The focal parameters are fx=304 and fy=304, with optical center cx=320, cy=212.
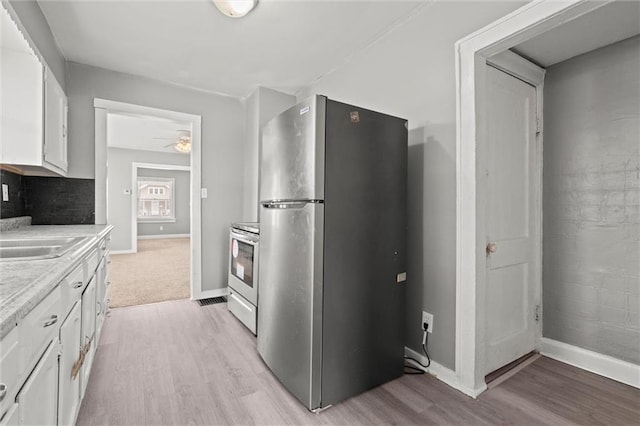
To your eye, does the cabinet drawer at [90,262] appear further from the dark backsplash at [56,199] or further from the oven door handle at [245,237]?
the dark backsplash at [56,199]

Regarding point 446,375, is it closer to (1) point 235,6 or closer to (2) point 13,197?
(1) point 235,6

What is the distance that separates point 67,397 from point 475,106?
7.67 feet

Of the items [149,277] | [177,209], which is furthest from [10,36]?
[177,209]

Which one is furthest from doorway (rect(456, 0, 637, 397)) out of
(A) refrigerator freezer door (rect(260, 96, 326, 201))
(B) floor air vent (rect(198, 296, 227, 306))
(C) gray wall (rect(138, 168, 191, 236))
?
(C) gray wall (rect(138, 168, 191, 236))

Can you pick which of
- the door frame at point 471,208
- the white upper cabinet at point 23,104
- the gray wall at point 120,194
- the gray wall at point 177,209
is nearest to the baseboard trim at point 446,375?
the door frame at point 471,208

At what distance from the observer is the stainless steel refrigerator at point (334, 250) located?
1.60m

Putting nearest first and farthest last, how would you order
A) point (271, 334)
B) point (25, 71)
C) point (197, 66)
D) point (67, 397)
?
point (67, 397)
point (25, 71)
point (271, 334)
point (197, 66)

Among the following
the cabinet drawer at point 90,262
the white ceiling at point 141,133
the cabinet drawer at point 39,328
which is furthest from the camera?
the white ceiling at point 141,133

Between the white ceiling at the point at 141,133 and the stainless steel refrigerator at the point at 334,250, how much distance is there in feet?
11.5

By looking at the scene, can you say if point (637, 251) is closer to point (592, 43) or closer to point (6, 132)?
point (592, 43)

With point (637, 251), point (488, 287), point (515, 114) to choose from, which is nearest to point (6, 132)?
point (488, 287)

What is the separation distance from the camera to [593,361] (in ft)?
6.64

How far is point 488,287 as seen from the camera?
193 centimetres

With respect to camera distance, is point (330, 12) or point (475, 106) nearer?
point (475, 106)
